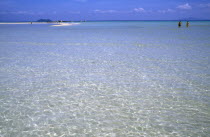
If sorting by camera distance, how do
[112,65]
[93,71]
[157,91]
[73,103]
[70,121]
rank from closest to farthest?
[70,121] < [73,103] < [157,91] < [93,71] < [112,65]

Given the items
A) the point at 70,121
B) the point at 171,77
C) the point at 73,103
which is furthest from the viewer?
the point at 171,77

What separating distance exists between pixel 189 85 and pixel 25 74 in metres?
9.00

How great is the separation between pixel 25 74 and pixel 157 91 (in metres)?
7.54

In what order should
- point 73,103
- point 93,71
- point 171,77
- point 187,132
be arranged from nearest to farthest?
point 187,132 < point 73,103 < point 171,77 < point 93,71

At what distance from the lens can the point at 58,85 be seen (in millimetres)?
10141

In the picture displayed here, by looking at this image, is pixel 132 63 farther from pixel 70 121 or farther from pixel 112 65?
pixel 70 121

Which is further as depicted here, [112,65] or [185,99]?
[112,65]

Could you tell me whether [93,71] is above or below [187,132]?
above

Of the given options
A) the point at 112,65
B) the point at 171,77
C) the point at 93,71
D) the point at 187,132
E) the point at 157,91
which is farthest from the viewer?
the point at 112,65

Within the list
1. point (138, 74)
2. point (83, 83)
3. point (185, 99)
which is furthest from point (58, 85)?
point (185, 99)

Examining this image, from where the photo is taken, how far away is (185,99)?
8.41 m

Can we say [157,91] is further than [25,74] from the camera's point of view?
No

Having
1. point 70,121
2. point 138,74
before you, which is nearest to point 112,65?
point 138,74

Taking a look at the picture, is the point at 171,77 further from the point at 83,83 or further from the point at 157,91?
the point at 83,83
